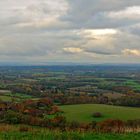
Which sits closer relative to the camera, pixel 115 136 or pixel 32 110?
pixel 115 136

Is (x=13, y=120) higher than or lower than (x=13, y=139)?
lower

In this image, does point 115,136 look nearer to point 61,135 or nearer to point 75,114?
point 61,135

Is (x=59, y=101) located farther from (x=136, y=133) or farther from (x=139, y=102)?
(x=136, y=133)

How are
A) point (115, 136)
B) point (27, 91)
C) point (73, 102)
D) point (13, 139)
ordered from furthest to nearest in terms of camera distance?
point (27, 91) → point (73, 102) → point (115, 136) → point (13, 139)

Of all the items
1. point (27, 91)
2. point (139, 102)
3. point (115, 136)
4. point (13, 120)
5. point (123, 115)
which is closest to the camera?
point (115, 136)

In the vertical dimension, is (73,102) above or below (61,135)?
below

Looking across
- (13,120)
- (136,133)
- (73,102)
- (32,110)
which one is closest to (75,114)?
(32,110)

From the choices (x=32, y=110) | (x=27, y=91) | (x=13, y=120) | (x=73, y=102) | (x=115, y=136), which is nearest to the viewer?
(x=115, y=136)

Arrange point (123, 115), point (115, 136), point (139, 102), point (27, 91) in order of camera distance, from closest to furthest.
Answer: point (115, 136)
point (123, 115)
point (139, 102)
point (27, 91)

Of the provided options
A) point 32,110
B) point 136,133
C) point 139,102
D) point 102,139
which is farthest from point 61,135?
point 139,102
